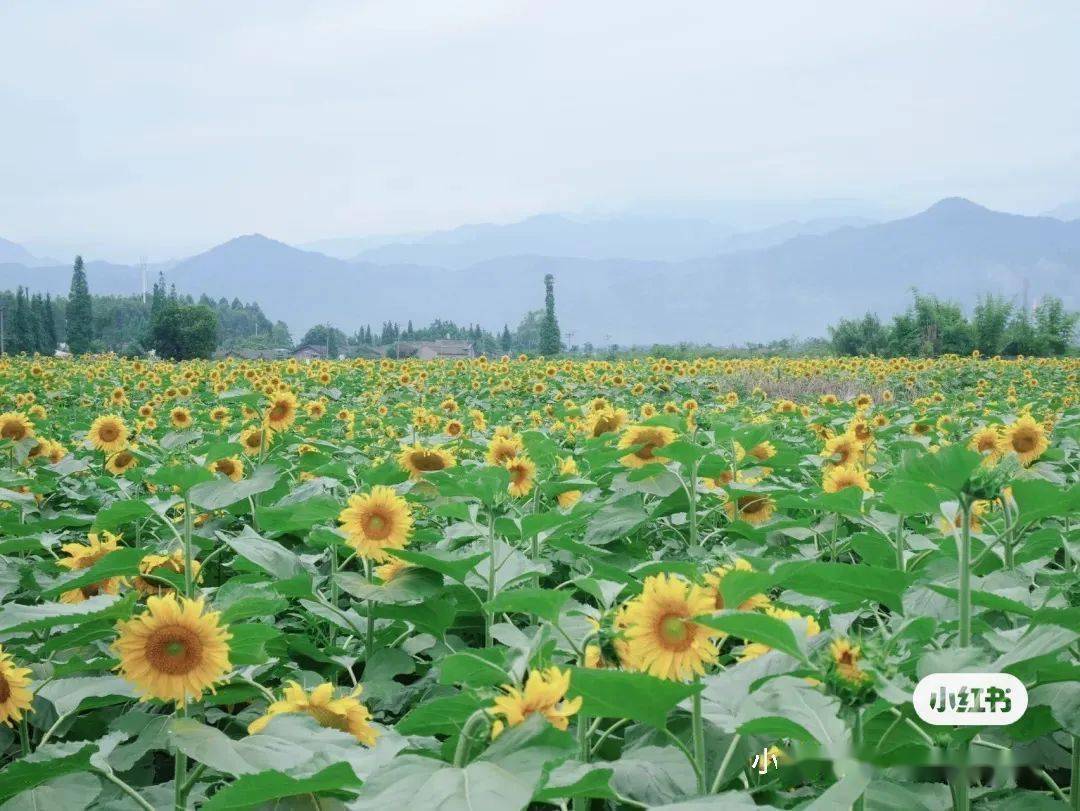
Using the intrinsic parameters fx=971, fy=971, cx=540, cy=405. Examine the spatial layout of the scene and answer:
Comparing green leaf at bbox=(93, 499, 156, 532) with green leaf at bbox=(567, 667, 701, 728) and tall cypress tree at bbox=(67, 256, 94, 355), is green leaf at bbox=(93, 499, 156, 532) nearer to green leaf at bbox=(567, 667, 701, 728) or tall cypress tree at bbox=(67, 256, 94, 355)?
green leaf at bbox=(567, 667, 701, 728)

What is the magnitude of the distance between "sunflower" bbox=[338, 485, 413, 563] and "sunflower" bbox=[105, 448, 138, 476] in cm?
245

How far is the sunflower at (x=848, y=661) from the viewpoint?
0.98m

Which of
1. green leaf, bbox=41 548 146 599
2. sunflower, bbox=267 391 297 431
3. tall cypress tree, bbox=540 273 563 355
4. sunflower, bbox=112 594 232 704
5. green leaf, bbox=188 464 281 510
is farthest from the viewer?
tall cypress tree, bbox=540 273 563 355

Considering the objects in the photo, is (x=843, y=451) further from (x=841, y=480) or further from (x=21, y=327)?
(x=21, y=327)

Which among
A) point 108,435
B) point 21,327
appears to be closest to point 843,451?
point 108,435

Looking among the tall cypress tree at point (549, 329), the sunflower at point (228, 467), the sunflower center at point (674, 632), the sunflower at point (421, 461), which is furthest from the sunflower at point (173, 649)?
the tall cypress tree at point (549, 329)

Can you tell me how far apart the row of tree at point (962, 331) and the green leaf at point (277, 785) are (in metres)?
35.0

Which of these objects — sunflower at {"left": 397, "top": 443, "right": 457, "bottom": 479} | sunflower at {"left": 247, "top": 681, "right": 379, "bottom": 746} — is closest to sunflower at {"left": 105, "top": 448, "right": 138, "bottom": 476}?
sunflower at {"left": 397, "top": 443, "right": 457, "bottom": 479}

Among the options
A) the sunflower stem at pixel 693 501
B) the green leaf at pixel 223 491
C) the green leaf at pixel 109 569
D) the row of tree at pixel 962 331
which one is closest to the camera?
the green leaf at pixel 109 569

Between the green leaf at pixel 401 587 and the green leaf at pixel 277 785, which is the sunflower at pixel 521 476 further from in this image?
the green leaf at pixel 277 785

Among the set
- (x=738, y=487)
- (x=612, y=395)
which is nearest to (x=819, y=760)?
(x=738, y=487)

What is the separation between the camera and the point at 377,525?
219 cm

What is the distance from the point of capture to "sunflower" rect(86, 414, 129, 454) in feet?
15.2

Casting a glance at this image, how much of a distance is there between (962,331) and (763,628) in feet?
122
